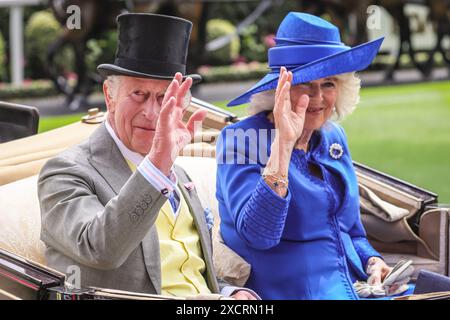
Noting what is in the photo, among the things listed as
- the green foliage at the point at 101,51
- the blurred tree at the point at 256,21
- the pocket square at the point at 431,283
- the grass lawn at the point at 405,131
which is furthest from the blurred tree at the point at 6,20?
the pocket square at the point at 431,283

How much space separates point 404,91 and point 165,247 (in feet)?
41.1

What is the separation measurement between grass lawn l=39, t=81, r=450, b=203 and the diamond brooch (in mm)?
5006

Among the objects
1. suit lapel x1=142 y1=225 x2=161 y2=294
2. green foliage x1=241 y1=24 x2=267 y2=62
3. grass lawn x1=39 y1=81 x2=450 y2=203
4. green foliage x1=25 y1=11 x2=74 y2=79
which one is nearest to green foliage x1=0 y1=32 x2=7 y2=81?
green foliage x1=25 y1=11 x2=74 y2=79

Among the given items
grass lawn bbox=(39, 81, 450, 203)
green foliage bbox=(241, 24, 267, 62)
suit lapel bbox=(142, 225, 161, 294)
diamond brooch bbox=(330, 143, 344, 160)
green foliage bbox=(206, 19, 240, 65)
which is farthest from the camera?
green foliage bbox=(241, 24, 267, 62)

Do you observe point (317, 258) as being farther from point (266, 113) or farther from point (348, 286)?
point (266, 113)

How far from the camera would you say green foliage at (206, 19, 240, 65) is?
1495cm

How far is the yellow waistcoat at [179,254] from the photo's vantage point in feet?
8.49

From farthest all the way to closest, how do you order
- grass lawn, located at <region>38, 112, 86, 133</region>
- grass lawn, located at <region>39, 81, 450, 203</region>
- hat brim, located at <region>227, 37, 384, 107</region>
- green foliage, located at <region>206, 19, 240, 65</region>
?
green foliage, located at <region>206, 19, 240, 65</region> → grass lawn, located at <region>38, 112, 86, 133</region> → grass lawn, located at <region>39, 81, 450, 203</region> → hat brim, located at <region>227, 37, 384, 107</region>

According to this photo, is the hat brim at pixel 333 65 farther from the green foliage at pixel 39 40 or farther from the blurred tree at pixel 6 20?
the blurred tree at pixel 6 20

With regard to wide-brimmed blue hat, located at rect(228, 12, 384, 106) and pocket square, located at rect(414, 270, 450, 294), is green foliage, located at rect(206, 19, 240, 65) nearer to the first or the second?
wide-brimmed blue hat, located at rect(228, 12, 384, 106)

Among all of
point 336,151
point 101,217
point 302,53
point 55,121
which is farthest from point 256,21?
point 101,217

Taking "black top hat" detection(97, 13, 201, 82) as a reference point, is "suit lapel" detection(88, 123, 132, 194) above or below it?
below

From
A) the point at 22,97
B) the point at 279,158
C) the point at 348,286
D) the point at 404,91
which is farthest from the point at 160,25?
the point at 404,91

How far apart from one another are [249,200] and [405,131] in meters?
9.36
